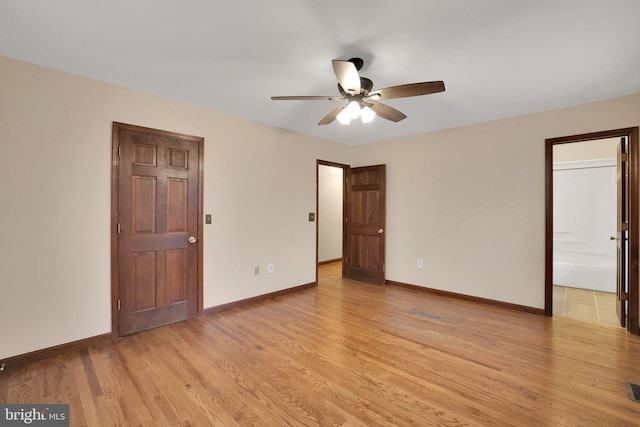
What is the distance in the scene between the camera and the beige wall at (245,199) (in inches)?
88.1

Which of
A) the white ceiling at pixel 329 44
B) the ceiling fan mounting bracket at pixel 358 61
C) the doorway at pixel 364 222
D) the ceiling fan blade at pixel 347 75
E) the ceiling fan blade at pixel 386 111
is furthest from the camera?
the doorway at pixel 364 222

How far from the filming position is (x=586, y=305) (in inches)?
142

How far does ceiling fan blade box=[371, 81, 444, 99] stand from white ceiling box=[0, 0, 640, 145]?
28 cm

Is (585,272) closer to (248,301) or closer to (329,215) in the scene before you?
(329,215)

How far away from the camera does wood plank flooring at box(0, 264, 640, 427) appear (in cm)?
170

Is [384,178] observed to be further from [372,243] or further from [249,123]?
[249,123]

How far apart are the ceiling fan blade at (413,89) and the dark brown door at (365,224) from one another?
2520 millimetres

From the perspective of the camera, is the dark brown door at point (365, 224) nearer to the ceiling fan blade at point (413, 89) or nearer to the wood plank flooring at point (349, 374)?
the wood plank flooring at point (349, 374)

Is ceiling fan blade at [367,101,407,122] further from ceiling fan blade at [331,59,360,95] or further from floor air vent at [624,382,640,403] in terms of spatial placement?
floor air vent at [624,382,640,403]

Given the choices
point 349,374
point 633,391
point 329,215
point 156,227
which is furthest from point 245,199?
point 633,391

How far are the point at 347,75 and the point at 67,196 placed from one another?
2.58 m

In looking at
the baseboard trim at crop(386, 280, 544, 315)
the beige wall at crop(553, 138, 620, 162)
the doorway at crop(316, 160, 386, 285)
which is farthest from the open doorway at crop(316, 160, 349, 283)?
the beige wall at crop(553, 138, 620, 162)

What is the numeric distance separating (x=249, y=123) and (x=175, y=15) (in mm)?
1950

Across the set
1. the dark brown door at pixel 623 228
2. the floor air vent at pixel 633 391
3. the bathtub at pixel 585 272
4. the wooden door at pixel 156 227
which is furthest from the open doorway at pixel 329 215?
the floor air vent at pixel 633 391
